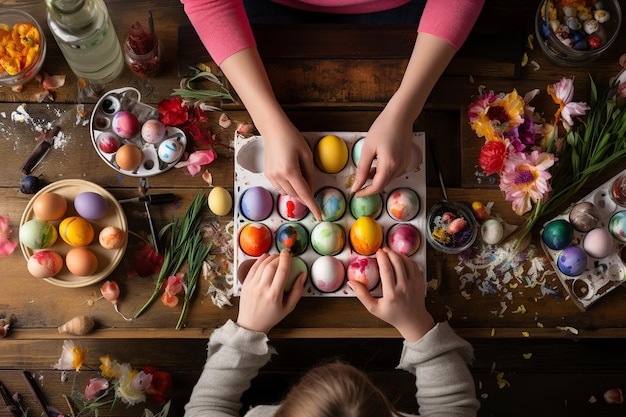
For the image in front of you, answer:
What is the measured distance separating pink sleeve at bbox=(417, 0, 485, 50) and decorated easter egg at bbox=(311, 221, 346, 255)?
41 cm

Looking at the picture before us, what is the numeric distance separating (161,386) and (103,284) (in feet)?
1.59

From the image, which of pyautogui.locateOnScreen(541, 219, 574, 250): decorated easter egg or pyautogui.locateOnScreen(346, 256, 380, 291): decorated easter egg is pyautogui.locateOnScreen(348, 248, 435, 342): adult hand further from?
pyautogui.locateOnScreen(541, 219, 574, 250): decorated easter egg

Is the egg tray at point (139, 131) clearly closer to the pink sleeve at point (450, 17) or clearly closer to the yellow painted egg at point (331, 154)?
the yellow painted egg at point (331, 154)

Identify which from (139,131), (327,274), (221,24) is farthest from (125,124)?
(327,274)

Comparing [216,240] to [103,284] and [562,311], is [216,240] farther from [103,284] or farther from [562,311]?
[562,311]

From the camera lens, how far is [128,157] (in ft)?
3.21

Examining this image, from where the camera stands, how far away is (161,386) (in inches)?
52.7

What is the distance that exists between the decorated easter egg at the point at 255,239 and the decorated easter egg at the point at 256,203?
0.07 ft

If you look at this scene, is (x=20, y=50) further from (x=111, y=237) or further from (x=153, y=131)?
A: (x=111, y=237)

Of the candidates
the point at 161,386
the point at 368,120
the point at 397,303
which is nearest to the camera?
the point at 397,303

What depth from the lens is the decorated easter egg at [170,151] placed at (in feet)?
3.26

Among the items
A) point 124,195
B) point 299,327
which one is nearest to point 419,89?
point 299,327

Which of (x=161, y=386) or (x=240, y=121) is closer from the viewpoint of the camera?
(x=240, y=121)

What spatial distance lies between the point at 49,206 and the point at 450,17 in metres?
0.83
